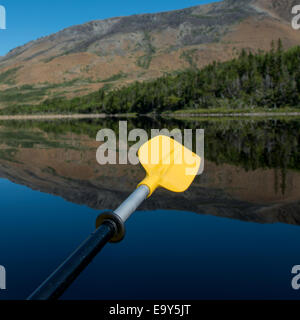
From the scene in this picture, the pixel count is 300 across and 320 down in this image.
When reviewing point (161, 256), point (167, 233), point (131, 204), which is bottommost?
point (161, 256)

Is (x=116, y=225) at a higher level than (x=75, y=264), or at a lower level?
higher

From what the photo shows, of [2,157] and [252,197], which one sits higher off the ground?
[2,157]

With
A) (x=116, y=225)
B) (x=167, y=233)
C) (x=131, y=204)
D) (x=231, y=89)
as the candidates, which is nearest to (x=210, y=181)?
(x=167, y=233)

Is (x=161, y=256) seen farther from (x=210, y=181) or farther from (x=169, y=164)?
(x=210, y=181)

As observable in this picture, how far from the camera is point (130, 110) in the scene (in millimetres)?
135500

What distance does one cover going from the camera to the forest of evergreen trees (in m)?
92.9

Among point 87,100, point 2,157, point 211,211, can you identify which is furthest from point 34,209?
point 87,100

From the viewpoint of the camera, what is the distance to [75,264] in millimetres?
3057

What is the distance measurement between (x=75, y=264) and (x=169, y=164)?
151 inches

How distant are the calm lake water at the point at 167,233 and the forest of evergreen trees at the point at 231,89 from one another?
85.9 metres

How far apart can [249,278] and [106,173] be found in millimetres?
8988

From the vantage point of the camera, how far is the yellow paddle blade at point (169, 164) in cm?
646

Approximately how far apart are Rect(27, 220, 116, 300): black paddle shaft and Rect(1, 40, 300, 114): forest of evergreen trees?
93.5 meters
